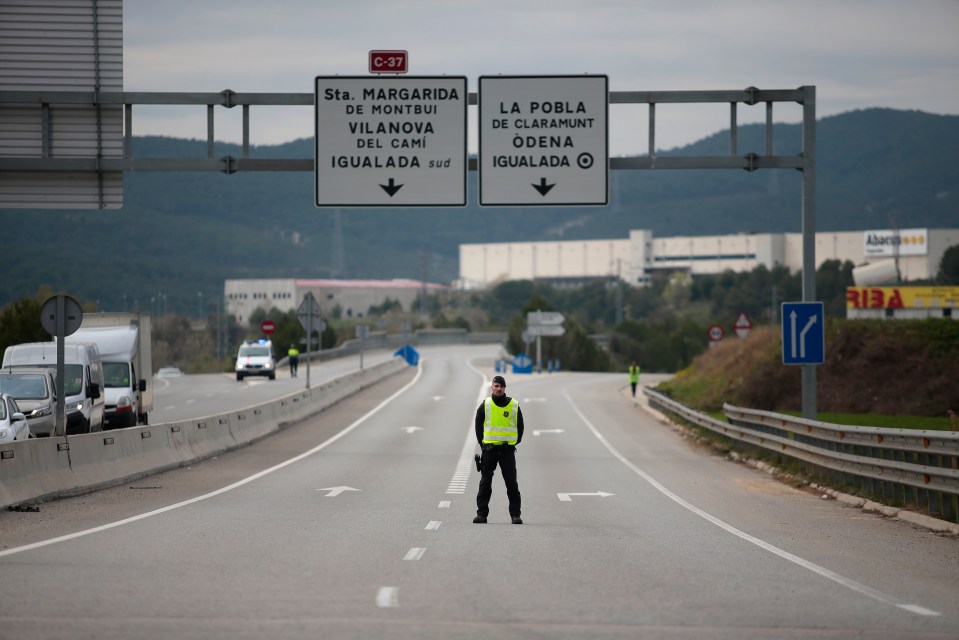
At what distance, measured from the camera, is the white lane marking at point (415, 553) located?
1229 centimetres

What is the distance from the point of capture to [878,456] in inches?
775

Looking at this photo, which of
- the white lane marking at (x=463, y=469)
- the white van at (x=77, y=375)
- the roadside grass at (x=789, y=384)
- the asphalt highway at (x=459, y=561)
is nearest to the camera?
the asphalt highway at (x=459, y=561)

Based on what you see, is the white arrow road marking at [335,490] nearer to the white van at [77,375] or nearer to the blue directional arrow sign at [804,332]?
the white van at [77,375]

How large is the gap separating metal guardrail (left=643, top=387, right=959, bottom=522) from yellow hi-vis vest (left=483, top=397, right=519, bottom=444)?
508cm

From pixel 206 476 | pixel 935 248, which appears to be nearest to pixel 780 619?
pixel 206 476

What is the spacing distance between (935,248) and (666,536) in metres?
170

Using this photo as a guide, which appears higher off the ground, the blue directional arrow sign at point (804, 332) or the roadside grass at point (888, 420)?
the blue directional arrow sign at point (804, 332)

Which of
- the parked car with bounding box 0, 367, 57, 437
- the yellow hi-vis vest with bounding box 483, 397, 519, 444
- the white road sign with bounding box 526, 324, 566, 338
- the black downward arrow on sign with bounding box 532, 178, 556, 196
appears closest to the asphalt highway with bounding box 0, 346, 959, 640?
the yellow hi-vis vest with bounding box 483, 397, 519, 444

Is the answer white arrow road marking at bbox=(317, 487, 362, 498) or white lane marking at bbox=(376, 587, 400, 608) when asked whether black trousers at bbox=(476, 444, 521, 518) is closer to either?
white arrow road marking at bbox=(317, 487, 362, 498)

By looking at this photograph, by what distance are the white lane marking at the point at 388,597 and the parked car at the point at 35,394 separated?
16500 millimetres

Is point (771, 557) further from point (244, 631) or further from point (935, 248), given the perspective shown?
point (935, 248)

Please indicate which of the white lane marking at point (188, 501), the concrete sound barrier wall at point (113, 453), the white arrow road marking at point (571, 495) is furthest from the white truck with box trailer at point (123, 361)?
the white arrow road marking at point (571, 495)

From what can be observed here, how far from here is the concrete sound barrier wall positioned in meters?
17.8

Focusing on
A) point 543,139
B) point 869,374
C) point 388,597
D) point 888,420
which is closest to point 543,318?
point 869,374
